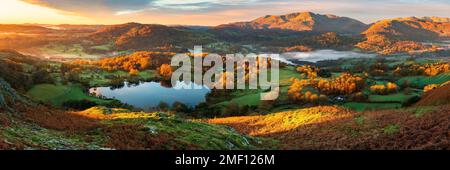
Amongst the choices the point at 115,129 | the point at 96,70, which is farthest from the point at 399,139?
the point at 96,70

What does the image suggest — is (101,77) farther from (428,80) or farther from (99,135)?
(99,135)

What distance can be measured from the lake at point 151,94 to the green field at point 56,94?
1702 cm

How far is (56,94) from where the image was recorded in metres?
104

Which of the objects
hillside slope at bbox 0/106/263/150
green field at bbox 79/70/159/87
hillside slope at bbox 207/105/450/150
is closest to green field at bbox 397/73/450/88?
hillside slope at bbox 207/105/450/150

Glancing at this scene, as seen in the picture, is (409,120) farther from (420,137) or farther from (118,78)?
(118,78)

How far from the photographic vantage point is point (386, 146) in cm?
2259

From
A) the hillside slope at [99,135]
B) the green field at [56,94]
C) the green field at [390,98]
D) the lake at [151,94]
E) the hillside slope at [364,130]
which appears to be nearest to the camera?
the hillside slope at [99,135]

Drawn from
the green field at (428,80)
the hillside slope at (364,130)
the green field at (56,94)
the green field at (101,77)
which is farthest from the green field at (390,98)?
the green field at (101,77)

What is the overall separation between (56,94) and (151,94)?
154ft

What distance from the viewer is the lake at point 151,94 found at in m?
131

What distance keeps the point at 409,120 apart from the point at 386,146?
21.1 feet

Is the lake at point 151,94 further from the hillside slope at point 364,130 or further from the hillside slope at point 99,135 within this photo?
the hillside slope at point 99,135

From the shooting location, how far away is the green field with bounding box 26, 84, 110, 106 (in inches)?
3851
